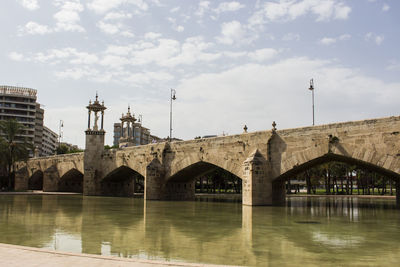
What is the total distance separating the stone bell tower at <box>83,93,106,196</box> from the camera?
4147 centimetres

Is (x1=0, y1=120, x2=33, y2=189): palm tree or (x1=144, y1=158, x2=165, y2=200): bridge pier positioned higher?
(x1=0, y1=120, x2=33, y2=189): palm tree

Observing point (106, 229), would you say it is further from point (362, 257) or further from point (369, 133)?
point (369, 133)

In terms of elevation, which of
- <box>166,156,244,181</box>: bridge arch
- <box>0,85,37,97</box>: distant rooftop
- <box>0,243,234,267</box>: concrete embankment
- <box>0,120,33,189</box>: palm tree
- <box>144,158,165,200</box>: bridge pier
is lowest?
<box>0,243,234,267</box>: concrete embankment

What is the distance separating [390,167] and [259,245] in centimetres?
1269

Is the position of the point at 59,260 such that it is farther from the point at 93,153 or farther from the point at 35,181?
the point at 35,181

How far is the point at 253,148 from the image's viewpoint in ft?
83.0

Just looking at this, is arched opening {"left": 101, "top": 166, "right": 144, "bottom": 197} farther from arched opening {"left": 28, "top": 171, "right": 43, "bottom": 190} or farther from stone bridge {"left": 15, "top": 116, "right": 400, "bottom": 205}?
arched opening {"left": 28, "top": 171, "right": 43, "bottom": 190}

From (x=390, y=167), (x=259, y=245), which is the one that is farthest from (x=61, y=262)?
(x=390, y=167)

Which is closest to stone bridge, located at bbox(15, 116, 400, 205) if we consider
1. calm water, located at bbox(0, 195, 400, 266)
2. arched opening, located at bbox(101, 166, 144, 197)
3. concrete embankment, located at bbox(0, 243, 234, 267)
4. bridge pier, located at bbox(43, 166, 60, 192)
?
arched opening, located at bbox(101, 166, 144, 197)

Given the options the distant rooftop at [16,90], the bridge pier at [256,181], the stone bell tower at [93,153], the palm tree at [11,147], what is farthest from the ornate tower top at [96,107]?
the distant rooftop at [16,90]

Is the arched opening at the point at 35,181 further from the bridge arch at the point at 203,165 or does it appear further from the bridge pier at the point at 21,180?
the bridge arch at the point at 203,165

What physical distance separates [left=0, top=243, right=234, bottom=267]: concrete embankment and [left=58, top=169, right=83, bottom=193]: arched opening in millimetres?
43248

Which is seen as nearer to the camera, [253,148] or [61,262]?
[61,262]

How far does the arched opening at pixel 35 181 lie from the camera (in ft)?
188
